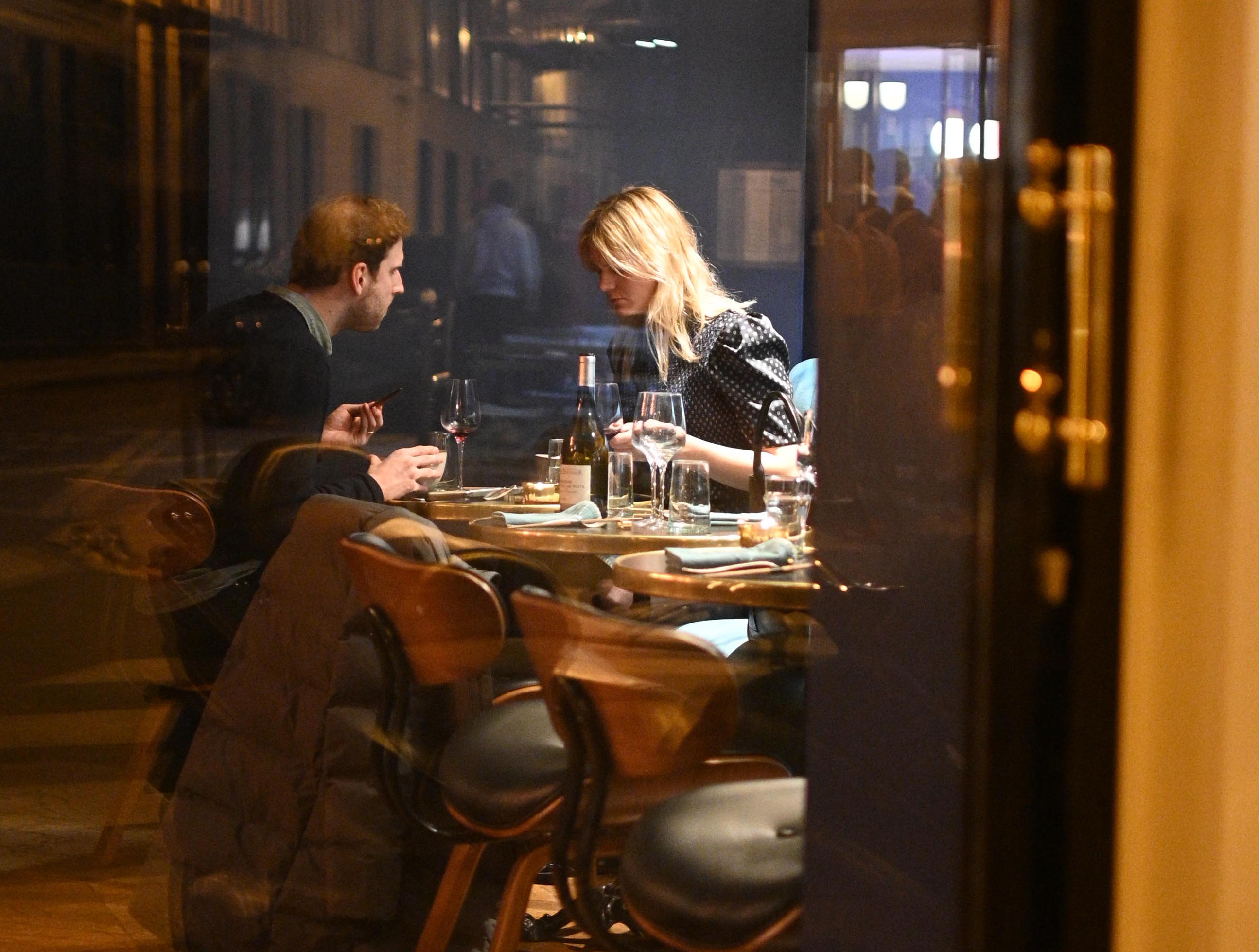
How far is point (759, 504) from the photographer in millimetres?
1553

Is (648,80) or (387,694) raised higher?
(648,80)

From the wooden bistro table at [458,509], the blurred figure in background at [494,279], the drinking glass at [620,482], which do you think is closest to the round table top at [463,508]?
the wooden bistro table at [458,509]

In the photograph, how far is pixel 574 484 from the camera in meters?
2.14

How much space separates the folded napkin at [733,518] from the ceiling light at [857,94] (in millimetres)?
596

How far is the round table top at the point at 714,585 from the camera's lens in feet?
3.49

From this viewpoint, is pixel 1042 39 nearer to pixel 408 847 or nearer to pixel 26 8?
pixel 408 847

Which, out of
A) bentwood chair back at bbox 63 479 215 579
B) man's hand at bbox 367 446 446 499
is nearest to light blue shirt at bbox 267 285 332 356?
man's hand at bbox 367 446 446 499

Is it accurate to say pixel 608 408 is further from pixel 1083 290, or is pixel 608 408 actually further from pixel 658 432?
pixel 1083 290

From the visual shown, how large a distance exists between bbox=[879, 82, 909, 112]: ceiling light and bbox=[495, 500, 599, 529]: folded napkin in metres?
0.98

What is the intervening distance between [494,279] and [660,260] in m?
0.32

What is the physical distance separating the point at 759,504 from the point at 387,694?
513mm

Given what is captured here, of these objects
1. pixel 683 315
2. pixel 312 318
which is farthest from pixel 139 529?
→ pixel 683 315

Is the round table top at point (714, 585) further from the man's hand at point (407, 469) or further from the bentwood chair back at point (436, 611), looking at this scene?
the man's hand at point (407, 469)

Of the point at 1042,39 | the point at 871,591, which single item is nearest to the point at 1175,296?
the point at 1042,39
